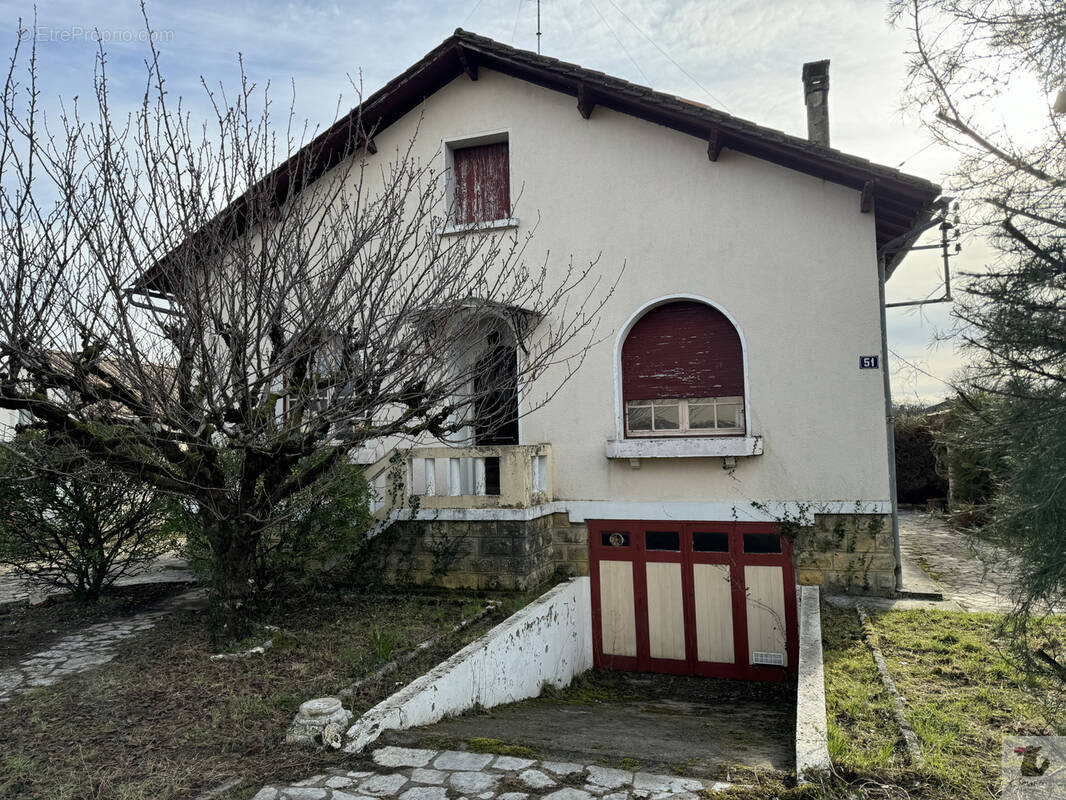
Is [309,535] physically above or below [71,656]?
above

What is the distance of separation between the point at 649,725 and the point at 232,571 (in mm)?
3881

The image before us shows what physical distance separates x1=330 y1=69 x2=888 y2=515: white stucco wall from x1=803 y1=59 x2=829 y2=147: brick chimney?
223cm

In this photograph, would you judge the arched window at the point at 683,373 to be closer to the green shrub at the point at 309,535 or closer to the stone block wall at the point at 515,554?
the stone block wall at the point at 515,554

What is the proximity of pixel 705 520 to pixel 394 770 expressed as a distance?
5660 mm

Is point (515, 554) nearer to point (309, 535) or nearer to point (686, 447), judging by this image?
point (309, 535)

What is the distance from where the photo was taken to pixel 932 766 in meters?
4.11

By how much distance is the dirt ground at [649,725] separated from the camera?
4465 millimetres

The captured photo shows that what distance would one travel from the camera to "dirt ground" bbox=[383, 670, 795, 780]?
4.46 m

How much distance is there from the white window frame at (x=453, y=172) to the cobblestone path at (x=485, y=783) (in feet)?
22.7

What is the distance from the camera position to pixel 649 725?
605 cm

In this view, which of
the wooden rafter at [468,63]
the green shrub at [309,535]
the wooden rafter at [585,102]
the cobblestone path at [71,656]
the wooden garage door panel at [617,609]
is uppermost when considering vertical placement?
the wooden rafter at [468,63]

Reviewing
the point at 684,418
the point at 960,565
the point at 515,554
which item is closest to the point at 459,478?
the point at 515,554

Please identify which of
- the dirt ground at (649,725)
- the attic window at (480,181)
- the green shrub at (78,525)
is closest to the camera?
the dirt ground at (649,725)

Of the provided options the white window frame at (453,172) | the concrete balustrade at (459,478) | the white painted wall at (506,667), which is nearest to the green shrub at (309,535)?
the concrete balustrade at (459,478)
